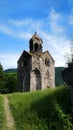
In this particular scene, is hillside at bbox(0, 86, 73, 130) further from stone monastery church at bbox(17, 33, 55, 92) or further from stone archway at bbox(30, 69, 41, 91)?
stone monastery church at bbox(17, 33, 55, 92)

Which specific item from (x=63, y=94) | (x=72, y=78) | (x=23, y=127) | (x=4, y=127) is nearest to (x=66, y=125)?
(x=72, y=78)

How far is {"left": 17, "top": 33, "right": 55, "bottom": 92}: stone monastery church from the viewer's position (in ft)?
206

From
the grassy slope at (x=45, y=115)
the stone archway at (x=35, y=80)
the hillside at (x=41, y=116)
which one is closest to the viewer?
the grassy slope at (x=45, y=115)

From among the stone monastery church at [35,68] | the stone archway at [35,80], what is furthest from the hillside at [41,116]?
the stone monastery church at [35,68]

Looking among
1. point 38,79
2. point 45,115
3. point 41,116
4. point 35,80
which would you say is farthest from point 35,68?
point 45,115

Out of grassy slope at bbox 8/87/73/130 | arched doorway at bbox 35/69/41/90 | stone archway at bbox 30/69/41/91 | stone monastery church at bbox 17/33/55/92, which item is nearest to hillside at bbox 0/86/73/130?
grassy slope at bbox 8/87/73/130

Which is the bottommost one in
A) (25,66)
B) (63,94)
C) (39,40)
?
(63,94)

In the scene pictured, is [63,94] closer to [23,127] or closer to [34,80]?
[23,127]

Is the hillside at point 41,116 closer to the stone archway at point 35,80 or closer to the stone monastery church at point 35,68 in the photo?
the stone archway at point 35,80

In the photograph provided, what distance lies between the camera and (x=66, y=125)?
11891 mm

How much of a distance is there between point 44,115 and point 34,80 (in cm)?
4618

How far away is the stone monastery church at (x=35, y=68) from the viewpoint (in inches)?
2478

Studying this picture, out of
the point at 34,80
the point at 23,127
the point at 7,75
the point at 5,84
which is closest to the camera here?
the point at 23,127

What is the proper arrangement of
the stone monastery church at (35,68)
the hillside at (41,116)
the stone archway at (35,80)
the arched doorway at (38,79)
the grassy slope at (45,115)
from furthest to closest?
1. the stone monastery church at (35,68)
2. the arched doorway at (38,79)
3. the stone archway at (35,80)
4. the hillside at (41,116)
5. the grassy slope at (45,115)
